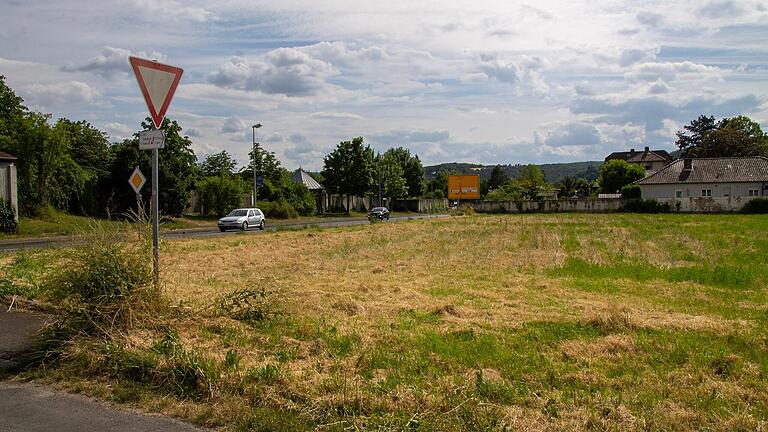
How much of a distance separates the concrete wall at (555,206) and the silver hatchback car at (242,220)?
4604cm

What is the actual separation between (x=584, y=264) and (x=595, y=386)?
38.8 feet

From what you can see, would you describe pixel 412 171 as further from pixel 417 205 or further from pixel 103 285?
pixel 103 285

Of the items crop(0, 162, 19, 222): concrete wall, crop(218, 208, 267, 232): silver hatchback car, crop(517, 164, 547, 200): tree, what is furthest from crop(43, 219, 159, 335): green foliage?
crop(517, 164, 547, 200): tree

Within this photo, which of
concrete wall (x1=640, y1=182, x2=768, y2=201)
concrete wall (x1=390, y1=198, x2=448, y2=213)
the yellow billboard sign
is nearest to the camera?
concrete wall (x1=640, y1=182, x2=768, y2=201)

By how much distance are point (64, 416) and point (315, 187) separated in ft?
248

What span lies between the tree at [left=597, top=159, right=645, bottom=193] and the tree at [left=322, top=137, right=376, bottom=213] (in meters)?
52.0

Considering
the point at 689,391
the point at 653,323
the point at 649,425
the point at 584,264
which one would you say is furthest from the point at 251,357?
the point at 584,264

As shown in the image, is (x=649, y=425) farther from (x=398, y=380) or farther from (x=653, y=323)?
(x=653, y=323)

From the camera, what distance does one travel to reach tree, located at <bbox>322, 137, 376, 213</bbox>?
73.2 meters

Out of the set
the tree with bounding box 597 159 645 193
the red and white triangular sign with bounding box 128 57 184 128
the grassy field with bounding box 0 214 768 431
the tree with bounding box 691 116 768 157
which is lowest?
the grassy field with bounding box 0 214 768 431

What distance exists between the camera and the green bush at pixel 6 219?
31.1 m

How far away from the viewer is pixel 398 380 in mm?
5672

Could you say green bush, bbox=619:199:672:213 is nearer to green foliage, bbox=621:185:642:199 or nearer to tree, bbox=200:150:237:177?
green foliage, bbox=621:185:642:199

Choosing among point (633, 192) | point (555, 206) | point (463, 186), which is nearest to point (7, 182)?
point (555, 206)
